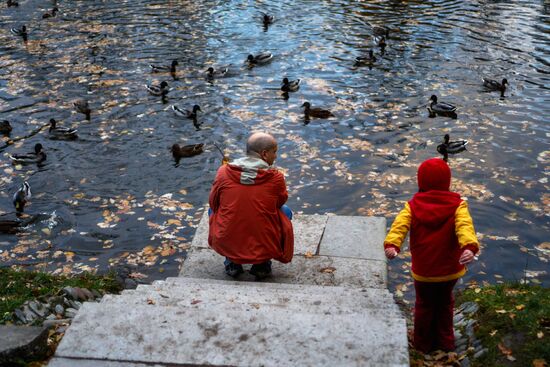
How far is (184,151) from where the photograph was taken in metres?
15.6

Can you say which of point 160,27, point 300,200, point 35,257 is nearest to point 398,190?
point 300,200

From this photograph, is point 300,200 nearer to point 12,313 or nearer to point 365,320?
point 12,313

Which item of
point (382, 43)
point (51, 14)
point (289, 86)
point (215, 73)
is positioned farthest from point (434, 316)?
point (51, 14)

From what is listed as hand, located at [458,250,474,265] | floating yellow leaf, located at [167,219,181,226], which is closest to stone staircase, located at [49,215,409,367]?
hand, located at [458,250,474,265]

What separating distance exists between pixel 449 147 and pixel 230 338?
36.4 ft

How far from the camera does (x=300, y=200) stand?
13625 mm

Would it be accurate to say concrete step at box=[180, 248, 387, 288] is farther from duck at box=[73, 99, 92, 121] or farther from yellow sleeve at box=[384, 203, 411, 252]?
duck at box=[73, 99, 92, 121]

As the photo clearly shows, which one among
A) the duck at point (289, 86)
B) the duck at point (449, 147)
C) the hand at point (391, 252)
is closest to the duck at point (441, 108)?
the duck at point (449, 147)

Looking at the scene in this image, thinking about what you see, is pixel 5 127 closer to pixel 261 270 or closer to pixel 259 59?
pixel 259 59

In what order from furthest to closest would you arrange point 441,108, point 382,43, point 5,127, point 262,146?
point 382,43 < point 441,108 < point 5,127 < point 262,146

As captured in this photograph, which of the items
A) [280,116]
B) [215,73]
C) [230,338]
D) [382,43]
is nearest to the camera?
[230,338]

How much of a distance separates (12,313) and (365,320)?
166 inches

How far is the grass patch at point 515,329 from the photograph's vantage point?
600 cm

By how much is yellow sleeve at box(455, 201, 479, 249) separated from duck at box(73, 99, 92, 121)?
13.4 m
